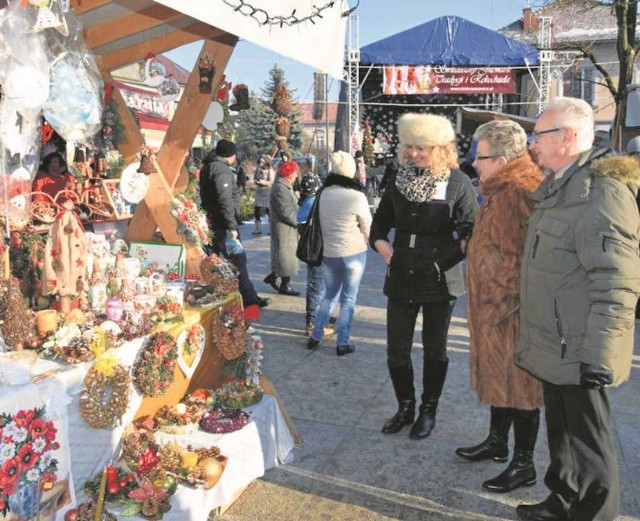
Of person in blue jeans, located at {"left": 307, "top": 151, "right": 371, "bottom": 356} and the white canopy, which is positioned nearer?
the white canopy

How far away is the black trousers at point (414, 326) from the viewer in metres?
3.38

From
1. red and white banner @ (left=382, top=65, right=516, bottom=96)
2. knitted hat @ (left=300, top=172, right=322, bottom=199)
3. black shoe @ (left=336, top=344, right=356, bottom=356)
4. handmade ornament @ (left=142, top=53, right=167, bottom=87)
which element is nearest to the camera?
handmade ornament @ (left=142, top=53, right=167, bottom=87)

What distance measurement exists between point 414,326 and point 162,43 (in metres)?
2.49

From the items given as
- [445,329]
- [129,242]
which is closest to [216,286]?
[129,242]

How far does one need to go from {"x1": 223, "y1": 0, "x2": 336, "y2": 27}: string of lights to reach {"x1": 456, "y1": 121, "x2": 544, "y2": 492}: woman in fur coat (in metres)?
0.98

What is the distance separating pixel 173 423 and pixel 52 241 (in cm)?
105

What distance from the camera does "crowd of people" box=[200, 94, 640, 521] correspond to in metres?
2.18

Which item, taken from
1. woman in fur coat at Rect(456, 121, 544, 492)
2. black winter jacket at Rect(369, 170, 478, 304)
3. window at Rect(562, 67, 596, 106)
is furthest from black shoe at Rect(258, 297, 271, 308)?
window at Rect(562, 67, 596, 106)

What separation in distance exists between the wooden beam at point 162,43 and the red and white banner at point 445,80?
14.4 metres

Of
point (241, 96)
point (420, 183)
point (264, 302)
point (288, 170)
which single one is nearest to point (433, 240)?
point (420, 183)

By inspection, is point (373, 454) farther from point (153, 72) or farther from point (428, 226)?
point (153, 72)

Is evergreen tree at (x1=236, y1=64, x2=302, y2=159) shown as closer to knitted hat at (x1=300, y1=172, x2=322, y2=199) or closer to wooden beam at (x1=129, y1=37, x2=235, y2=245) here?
knitted hat at (x1=300, y1=172, x2=322, y2=199)

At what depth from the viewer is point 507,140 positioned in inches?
115

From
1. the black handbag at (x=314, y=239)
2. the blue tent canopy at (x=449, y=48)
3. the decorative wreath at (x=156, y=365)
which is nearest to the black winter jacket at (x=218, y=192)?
the black handbag at (x=314, y=239)
